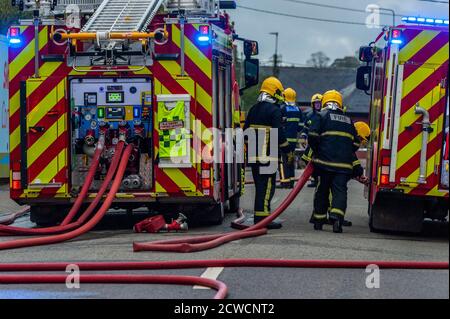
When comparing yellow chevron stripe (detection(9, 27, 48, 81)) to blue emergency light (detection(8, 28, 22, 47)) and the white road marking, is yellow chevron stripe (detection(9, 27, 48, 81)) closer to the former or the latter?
blue emergency light (detection(8, 28, 22, 47))

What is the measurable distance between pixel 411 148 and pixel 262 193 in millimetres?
2131

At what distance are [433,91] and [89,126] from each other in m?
4.01

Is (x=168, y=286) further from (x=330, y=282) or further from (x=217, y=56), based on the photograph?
(x=217, y=56)

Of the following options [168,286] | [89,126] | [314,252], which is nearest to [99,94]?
[89,126]

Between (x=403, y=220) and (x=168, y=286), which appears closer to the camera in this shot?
(x=168, y=286)

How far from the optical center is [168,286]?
727cm

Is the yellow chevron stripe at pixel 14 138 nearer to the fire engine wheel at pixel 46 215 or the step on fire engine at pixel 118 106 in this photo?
the step on fire engine at pixel 118 106

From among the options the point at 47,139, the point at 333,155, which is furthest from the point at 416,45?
the point at 47,139

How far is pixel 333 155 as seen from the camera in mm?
11180

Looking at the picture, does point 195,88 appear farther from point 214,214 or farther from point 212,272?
point 212,272

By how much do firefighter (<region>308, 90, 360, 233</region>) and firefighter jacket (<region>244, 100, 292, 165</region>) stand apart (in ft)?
1.53

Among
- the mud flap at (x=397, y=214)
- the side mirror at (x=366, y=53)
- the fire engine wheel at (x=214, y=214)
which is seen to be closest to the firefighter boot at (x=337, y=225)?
the mud flap at (x=397, y=214)

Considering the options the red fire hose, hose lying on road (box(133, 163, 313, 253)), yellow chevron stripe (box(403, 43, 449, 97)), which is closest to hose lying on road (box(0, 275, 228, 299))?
hose lying on road (box(133, 163, 313, 253))

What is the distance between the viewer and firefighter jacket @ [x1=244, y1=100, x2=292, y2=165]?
1159 centimetres
